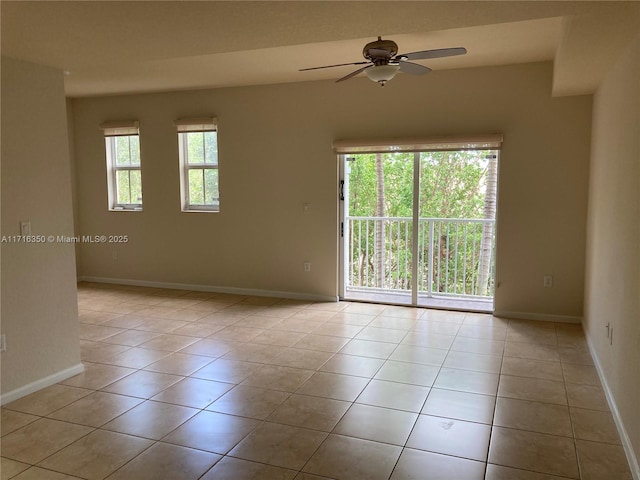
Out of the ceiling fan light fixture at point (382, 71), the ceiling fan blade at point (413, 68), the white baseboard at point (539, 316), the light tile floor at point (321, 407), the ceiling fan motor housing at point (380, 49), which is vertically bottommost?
the light tile floor at point (321, 407)

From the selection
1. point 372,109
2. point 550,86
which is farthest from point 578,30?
point 372,109

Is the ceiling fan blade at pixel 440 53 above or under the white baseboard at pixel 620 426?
above

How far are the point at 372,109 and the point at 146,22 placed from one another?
3.05 meters

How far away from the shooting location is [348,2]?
2139mm

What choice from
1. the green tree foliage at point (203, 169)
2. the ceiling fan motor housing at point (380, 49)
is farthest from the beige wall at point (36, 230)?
the green tree foliage at point (203, 169)

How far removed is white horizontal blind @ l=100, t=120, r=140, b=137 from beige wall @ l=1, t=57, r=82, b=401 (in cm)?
294

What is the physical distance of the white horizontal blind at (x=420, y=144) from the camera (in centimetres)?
470

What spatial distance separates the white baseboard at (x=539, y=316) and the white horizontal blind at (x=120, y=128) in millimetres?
4802

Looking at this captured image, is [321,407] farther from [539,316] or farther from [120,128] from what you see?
[120,128]

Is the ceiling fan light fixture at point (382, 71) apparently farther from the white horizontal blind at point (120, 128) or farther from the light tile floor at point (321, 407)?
the white horizontal blind at point (120, 128)

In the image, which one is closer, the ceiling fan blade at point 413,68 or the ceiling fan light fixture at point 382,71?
the ceiling fan light fixture at point 382,71

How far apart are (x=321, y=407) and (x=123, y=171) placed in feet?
16.0

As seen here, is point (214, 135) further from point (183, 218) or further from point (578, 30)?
point (578, 30)

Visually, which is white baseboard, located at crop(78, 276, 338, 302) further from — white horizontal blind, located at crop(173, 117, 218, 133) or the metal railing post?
white horizontal blind, located at crop(173, 117, 218, 133)
